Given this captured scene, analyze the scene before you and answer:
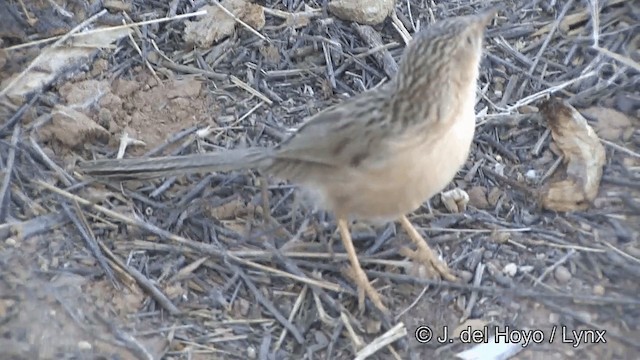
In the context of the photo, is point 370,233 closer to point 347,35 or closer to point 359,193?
point 359,193

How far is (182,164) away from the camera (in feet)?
16.1

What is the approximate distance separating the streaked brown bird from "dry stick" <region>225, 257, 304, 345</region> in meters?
0.38

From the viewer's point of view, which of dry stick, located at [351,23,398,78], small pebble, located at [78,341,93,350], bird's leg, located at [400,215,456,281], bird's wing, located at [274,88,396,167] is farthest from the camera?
dry stick, located at [351,23,398,78]

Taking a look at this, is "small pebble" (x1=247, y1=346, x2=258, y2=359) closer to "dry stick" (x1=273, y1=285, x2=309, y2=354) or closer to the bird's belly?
"dry stick" (x1=273, y1=285, x2=309, y2=354)

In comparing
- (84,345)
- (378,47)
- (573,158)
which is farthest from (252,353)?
(378,47)

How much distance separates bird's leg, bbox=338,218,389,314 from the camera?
458 centimetres

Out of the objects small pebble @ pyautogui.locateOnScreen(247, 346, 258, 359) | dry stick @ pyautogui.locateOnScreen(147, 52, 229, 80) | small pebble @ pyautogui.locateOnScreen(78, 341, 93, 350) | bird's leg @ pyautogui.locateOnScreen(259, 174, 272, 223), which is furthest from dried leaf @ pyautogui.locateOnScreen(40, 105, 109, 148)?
small pebble @ pyautogui.locateOnScreen(247, 346, 258, 359)

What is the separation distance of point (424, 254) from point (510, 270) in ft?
1.32

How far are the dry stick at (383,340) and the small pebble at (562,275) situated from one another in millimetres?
755

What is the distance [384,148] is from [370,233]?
0.76m

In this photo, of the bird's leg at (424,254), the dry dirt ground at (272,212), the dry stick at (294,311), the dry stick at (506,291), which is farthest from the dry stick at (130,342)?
Result: the bird's leg at (424,254)

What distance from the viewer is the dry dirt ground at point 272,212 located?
14.5 ft

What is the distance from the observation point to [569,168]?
16.7ft

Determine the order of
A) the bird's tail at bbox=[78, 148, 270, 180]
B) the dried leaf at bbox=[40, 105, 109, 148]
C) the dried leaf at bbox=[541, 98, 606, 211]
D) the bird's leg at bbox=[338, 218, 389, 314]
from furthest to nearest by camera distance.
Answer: the dried leaf at bbox=[40, 105, 109, 148]
the dried leaf at bbox=[541, 98, 606, 211]
the bird's tail at bbox=[78, 148, 270, 180]
the bird's leg at bbox=[338, 218, 389, 314]
